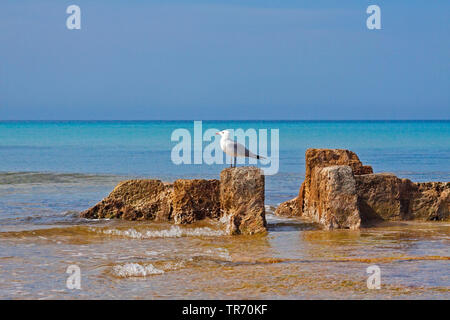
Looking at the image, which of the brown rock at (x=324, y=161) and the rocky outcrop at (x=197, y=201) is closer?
the rocky outcrop at (x=197, y=201)

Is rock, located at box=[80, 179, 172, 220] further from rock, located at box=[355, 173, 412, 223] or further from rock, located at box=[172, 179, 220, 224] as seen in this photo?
rock, located at box=[355, 173, 412, 223]

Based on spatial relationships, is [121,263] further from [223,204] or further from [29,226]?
[29,226]

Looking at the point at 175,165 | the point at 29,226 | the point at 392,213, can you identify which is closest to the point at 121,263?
the point at 29,226

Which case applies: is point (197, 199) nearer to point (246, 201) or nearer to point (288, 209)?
point (246, 201)

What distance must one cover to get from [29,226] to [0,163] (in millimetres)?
18232

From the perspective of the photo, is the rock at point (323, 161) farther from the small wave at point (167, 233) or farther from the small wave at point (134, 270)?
the small wave at point (134, 270)

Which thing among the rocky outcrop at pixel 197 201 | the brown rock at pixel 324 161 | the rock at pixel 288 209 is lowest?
the rock at pixel 288 209

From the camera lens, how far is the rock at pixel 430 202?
12164mm

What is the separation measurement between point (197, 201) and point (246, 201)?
1.19m

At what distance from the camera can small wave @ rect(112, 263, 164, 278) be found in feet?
26.5

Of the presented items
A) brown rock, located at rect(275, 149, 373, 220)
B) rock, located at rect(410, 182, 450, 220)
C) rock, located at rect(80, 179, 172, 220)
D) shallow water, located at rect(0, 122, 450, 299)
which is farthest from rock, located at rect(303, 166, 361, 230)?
rock, located at rect(80, 179, 172, 220)

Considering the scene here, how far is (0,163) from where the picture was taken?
95.1ft

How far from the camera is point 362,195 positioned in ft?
39.1

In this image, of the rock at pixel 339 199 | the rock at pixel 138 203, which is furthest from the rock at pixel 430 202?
the rock at pixel 138 203
